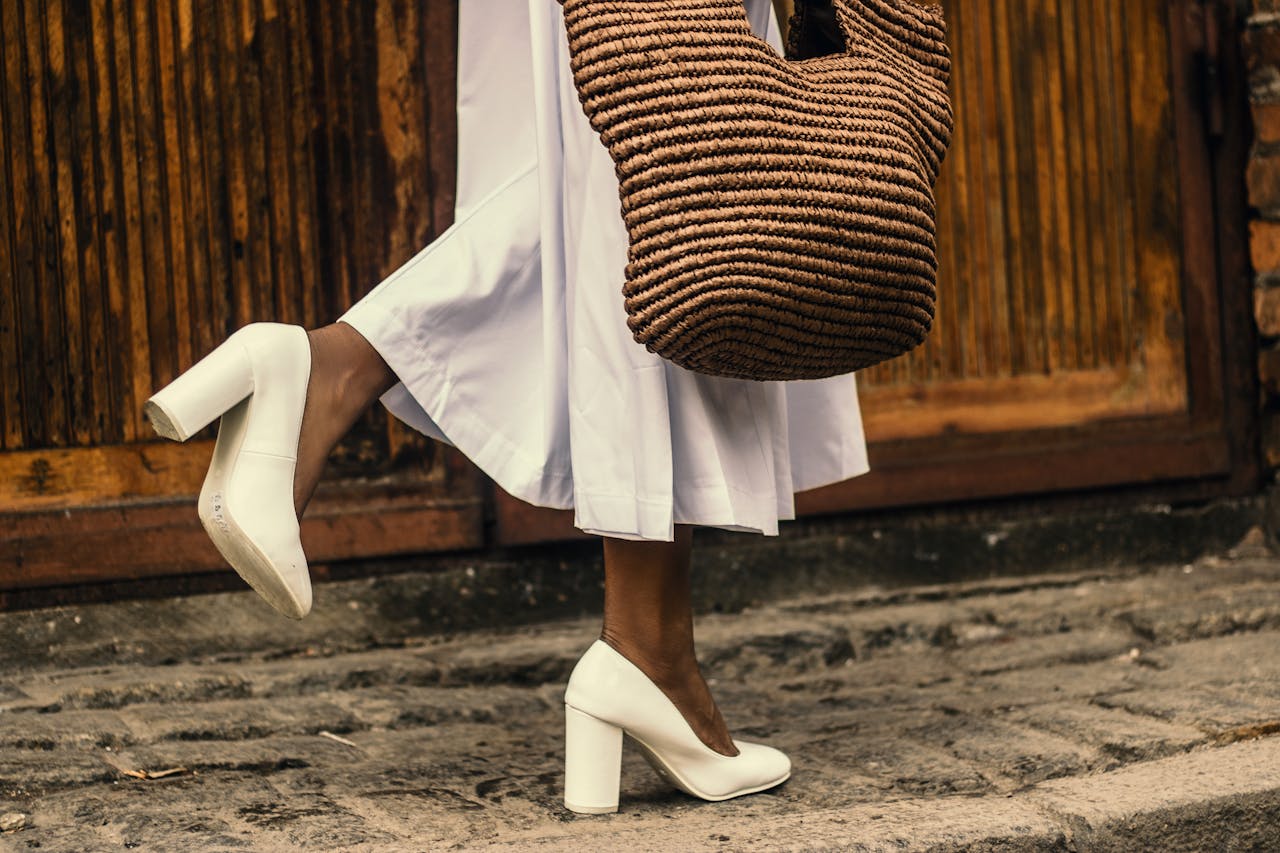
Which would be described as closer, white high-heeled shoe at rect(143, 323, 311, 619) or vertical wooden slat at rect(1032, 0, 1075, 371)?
white high-heeled shoe at rect(143, 323, 311, 619)

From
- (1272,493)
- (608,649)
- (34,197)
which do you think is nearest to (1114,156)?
(1272,493)

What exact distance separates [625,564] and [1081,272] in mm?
1863

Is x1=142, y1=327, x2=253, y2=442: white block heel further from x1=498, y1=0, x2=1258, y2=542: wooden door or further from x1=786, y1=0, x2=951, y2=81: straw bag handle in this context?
x1=498, y1=0, x2=1258, y2=542: wooden door

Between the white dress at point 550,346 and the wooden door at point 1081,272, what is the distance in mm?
1321

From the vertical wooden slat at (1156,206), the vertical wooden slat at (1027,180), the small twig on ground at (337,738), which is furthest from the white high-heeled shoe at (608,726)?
the vertical wooden slat at (1156,206)

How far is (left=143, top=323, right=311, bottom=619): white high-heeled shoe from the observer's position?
5.22 ft

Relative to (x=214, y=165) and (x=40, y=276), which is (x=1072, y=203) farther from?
(x=40, y=276)

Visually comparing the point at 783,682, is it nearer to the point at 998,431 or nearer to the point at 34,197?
the point at 998,431

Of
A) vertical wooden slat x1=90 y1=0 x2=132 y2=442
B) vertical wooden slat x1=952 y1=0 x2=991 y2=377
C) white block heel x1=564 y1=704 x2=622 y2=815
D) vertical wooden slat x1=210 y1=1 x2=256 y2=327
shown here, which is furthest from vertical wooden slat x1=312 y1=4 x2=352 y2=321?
vertical wooden slat x1=952 y1=0 x2=991 y2=377

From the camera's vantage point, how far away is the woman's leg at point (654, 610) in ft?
5.80

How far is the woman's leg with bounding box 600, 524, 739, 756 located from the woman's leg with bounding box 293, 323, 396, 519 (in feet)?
1.20

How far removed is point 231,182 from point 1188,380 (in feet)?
7.24

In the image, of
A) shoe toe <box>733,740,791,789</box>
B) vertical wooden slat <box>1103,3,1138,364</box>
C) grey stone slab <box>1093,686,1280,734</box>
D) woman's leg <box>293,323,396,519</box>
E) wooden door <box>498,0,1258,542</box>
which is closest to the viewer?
woman's leg <box>293,323,396,519</box>

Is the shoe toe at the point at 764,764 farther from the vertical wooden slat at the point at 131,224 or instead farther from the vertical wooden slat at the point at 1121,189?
the vertical wooden slat at the point at 1121,189
